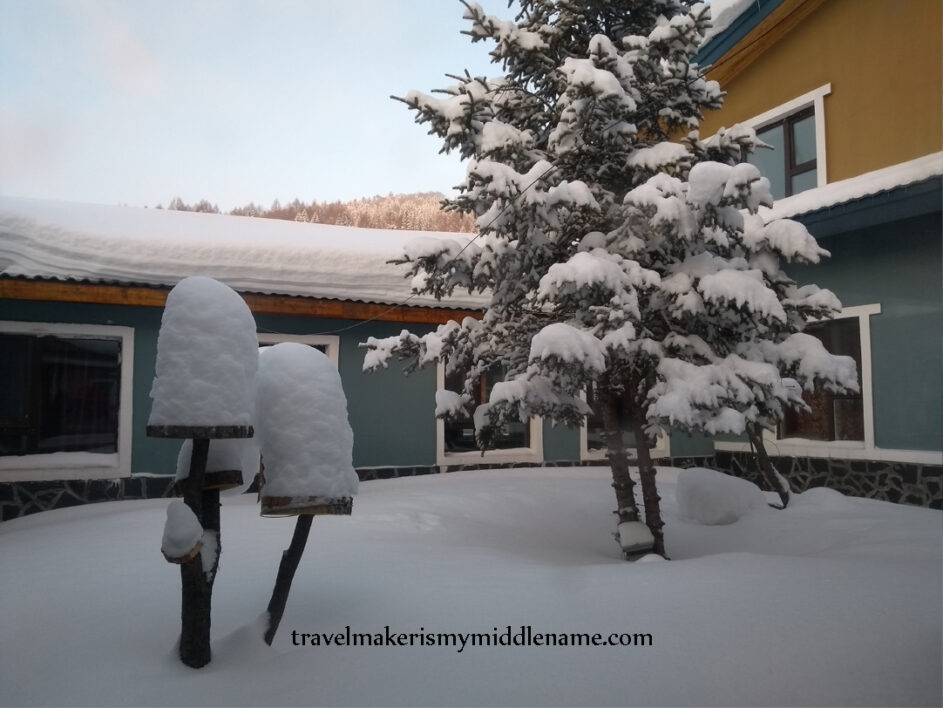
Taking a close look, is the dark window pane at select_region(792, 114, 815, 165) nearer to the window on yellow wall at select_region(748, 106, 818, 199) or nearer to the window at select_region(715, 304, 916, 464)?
the window on yellow wall at select_region(748, 106, 818, 199)

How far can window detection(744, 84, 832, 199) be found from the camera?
9.09m

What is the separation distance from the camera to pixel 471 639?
3193 mm

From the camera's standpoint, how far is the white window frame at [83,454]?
7.25 m

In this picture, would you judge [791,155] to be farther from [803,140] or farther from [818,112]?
[818,112]

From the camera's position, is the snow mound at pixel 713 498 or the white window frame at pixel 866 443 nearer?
the snow mound at pixel 713 498

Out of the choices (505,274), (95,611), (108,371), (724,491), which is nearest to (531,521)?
(724,491)

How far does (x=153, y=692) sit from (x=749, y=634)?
8.99 ft

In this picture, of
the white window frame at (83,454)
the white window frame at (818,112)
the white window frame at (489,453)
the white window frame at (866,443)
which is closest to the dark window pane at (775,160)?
the white window frame at (818,112)

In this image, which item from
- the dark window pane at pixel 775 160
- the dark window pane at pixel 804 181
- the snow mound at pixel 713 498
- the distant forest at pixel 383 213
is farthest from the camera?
the distant forest at pixel 383 213

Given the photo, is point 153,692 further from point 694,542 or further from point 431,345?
point 694,542

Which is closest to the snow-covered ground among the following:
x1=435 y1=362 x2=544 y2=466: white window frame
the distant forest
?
x1=435 y1=362 x2=544 y2=466: white window frame

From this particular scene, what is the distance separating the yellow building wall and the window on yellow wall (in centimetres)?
32

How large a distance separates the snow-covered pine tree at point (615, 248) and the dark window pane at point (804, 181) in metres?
4.26

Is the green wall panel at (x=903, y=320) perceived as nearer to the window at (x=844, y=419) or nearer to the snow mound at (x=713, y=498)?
the window at (x=844, y=419)
